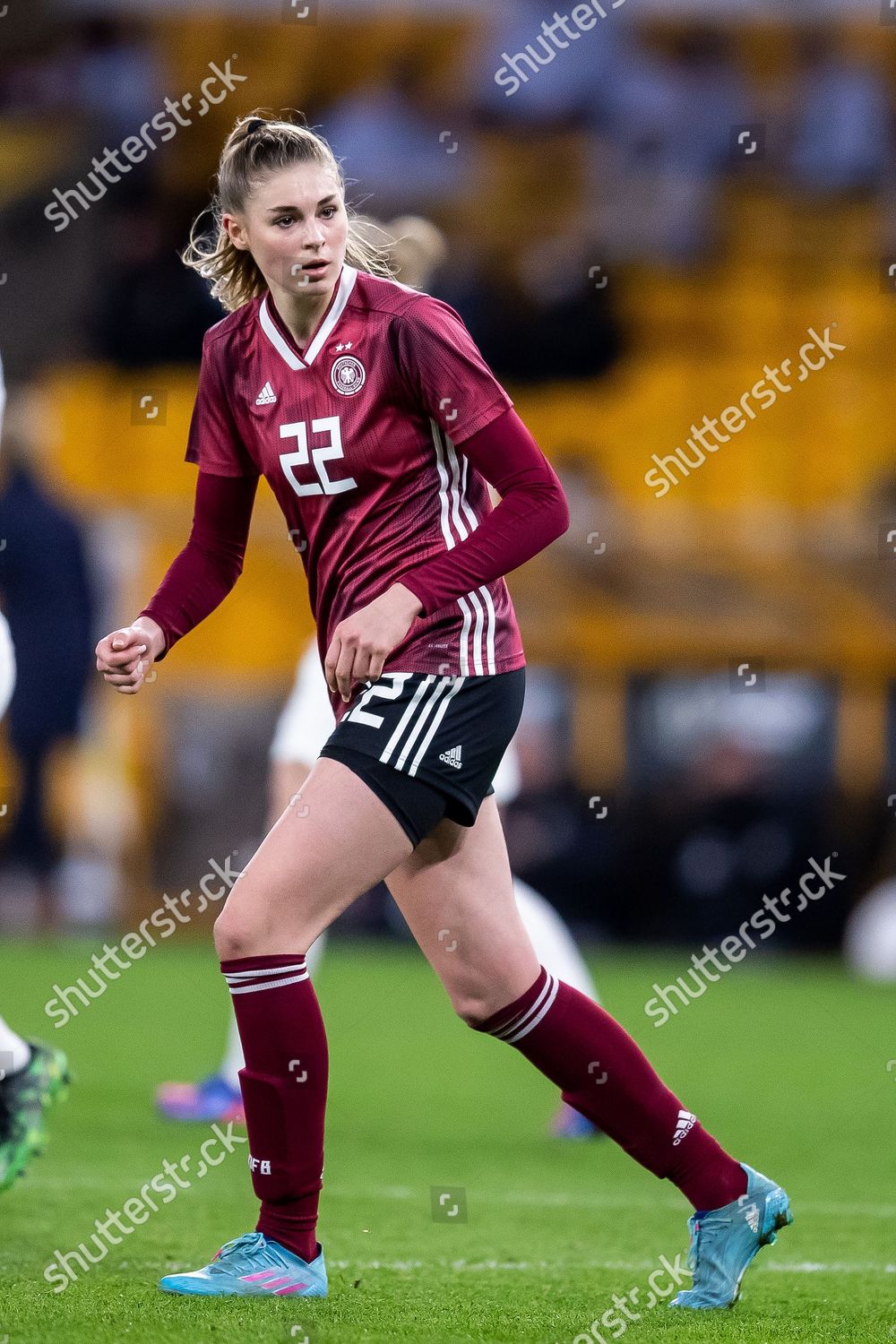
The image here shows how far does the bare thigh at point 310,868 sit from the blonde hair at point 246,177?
1074 mm

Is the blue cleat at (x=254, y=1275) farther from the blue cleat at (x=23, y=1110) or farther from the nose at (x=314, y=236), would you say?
the nose at (x=314, y=236)

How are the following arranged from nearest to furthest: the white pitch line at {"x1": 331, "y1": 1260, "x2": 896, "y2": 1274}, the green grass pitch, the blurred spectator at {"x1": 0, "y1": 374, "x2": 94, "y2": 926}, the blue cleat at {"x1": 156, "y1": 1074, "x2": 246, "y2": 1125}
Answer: the green grass pitch → the white pitch line at {"x1": 331, "y1": 1260, "x2": 896, "y2": 1274} → the blue cleat at {"x1": 156, "y1": 1074, "x2": 246, "y2": 1125} → the blurred spectator at {"x1": 0, "y1": 374, "x2": 94, "y2": 926}

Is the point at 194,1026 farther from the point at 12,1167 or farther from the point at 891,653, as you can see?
the point at 891,653

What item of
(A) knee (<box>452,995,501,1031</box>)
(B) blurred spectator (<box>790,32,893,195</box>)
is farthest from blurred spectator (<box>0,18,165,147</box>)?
(A) knee (<box>452,995,501,1031</box>)

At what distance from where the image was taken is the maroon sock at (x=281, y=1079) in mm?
3441

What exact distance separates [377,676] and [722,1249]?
4.24 feet

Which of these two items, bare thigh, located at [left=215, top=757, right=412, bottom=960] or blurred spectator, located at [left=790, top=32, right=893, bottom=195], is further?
blurred spectator, located at [left=790, top=32, right=893, bottom=195]

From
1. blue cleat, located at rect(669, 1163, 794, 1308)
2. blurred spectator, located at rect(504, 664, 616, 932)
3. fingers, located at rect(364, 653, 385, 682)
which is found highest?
fingers, located at rect(364, 653, 385, 682)

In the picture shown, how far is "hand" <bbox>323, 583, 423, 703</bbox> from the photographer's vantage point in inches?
134

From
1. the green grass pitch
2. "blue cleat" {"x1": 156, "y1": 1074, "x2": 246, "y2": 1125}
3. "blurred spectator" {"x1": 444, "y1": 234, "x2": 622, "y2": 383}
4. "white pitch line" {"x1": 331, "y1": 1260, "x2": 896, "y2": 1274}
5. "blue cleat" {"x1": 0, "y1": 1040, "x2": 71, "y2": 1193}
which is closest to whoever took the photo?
the green grass pitch

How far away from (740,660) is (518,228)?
409 cm

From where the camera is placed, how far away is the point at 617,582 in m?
12.6

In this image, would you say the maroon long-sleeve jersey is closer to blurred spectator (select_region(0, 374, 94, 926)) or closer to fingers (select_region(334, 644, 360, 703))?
fingers (select_region(334, 644, 360, 703))

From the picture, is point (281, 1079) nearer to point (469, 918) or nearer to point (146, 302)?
point (469, 918)
